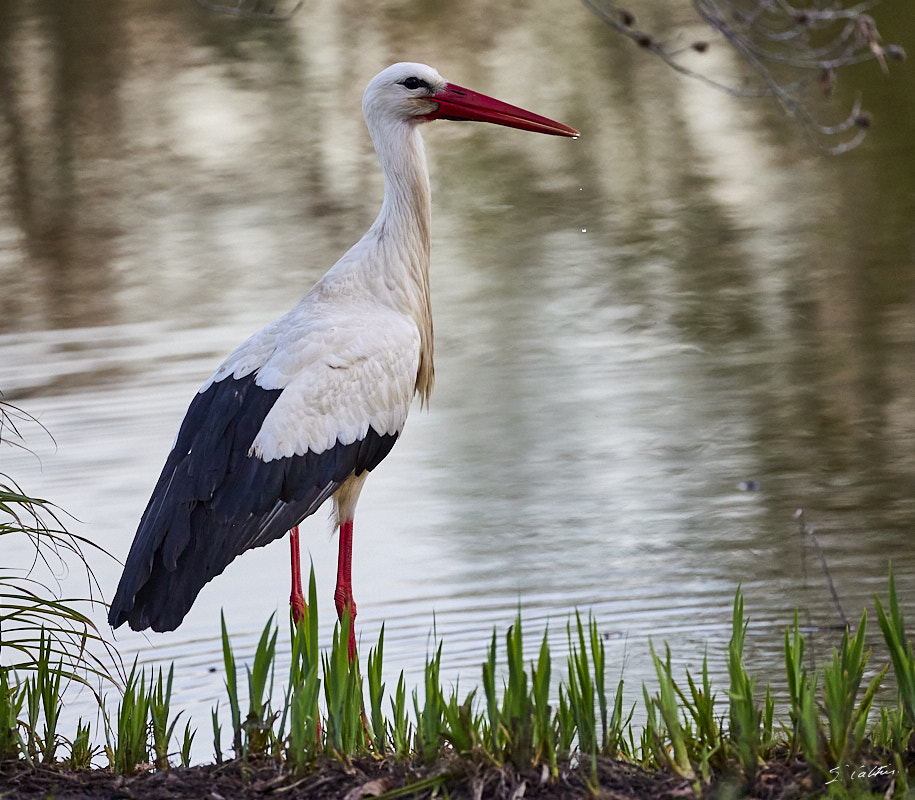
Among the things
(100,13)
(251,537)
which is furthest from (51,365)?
(100,13)

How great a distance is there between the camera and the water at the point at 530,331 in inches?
237

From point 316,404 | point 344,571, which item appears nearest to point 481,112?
point 316,404

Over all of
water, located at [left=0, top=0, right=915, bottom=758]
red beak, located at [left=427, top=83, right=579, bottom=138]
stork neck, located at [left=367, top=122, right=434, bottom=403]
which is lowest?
water, located at [left=0, top=0, right=915, bottom=758]

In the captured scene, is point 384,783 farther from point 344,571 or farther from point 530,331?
point 530,331

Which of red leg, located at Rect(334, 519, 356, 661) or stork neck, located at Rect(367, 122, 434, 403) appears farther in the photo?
stork neck, located at Rect(367, 122, 434, 403)

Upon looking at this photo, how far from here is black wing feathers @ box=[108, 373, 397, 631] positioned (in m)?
4.73

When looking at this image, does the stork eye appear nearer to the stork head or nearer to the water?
the stork head

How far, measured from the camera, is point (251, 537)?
4.93 m

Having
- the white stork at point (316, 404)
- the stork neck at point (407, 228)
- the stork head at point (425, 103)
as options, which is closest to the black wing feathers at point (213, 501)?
the white stork at point (316, 404)

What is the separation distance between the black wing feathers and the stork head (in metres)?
1.20

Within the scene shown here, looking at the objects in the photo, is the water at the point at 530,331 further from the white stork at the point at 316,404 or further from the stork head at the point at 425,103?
the stork head at the point at 425,103

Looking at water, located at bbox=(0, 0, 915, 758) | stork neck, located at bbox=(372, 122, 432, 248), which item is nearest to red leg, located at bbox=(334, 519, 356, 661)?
water, located at bbox=(0, 0, 915, 758)

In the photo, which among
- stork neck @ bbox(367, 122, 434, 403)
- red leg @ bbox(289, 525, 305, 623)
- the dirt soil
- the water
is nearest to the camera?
the dirt soil

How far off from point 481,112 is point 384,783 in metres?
2.78
